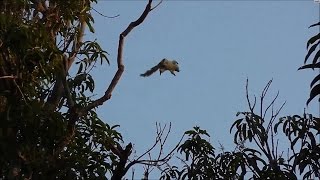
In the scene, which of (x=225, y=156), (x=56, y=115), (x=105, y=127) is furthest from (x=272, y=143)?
(x=56, y=115)

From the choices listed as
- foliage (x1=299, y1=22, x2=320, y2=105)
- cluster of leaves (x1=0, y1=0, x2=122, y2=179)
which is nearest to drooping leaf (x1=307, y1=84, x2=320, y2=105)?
foliage (x1=299, y1=22, x2=320, y2=105)

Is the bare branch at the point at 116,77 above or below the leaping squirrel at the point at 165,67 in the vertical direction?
below

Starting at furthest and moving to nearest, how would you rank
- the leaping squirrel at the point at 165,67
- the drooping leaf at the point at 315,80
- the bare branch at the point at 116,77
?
1. the leaping squirrel at the point at 165,67
2. the bare branch at the point at 116,77
3. the drooping leaf at the point at 315,80

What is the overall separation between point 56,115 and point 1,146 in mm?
390

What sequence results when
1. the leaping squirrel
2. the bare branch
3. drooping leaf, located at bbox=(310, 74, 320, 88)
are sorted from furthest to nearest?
1. the leaping squirrel
2. the bare branch
3. drooping leaf, located at bbox=(310, 74, 320, 88)

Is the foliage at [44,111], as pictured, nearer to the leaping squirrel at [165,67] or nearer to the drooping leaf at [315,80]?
the leaping squirrel at [165,67]

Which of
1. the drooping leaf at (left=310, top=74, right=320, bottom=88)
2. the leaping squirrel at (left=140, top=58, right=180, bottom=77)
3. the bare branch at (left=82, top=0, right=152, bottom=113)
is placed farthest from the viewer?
the leaping squirrel at (left=140, top=58, right=180, bottom=77)

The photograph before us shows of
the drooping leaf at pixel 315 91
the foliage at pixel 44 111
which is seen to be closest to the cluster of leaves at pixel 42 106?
the foliage at pixel 44 111

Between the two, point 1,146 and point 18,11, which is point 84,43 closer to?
point 18,11

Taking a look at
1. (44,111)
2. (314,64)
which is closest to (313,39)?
(314,64)

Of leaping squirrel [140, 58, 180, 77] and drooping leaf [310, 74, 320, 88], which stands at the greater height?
leaping squirrel [140, 58, 180, 77]

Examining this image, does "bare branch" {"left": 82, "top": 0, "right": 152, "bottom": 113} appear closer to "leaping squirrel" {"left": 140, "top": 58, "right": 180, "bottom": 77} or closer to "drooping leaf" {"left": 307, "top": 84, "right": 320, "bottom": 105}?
"leaping squirrel" {"left": 140, "top": 58, "right": 180, "bottom": 77}

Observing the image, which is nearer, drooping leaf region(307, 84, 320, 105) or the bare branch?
drooping leaf region(307, 84, 320, 105)

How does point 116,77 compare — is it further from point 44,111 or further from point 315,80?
point 315,80
